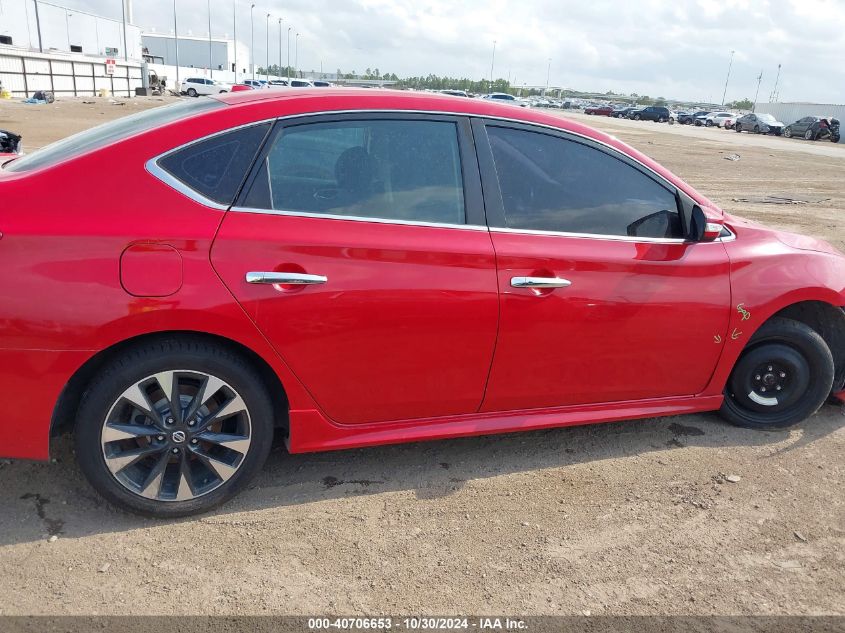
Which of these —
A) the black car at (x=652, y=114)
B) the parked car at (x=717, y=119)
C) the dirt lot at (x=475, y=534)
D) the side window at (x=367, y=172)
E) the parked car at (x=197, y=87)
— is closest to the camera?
the dirt lot at (x=475, y=534)

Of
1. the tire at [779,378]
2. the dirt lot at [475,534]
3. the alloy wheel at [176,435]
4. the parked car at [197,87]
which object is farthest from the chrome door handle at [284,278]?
the parked car at [197,87]

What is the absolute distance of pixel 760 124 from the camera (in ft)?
166

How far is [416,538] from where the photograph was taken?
2957mm

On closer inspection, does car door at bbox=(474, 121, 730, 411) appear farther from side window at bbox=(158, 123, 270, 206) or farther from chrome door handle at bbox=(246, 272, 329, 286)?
side window at bbox=(158, 123, 270, 206)

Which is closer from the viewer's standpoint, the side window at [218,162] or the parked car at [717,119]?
the side window at [218,162]

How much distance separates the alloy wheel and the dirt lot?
0.66ft

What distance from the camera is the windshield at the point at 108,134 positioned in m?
2.92

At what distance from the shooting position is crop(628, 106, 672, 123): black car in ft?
209

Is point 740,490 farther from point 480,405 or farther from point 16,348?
point 16,348

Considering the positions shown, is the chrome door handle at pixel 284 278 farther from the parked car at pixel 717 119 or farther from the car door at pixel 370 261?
the parked car at pixel 717 119

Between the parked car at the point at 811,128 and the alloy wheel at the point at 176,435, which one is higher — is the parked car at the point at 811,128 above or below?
above

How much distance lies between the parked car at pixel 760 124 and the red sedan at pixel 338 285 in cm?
5350

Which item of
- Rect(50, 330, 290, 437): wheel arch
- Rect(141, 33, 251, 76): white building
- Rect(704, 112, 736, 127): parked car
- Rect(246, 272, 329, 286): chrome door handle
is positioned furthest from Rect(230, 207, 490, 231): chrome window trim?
Rect(141, 33, 251, 76): white building

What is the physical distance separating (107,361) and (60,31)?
9478 cm
